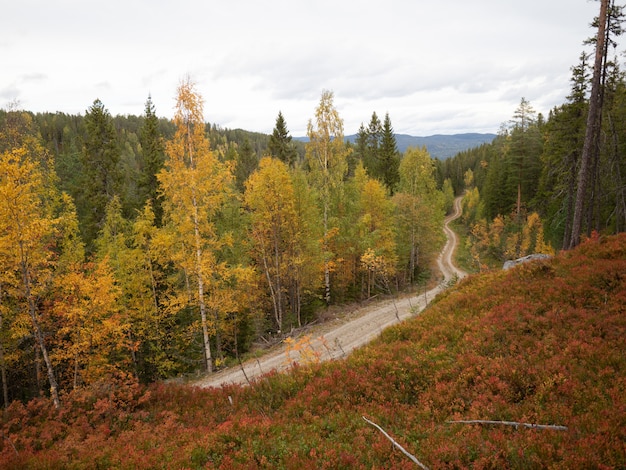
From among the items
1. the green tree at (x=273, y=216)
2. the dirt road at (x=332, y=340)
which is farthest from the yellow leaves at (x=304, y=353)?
the green tree at (x=273, y=216)

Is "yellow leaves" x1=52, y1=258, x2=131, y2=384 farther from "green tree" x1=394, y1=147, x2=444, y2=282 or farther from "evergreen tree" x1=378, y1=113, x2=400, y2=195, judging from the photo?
"evergreen tree" x1=378, y1=113, x2=400, y2=195

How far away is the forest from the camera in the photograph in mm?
16125

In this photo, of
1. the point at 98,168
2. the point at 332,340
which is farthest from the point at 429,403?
the point at 98,168

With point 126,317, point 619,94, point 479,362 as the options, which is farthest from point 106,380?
point 619,94

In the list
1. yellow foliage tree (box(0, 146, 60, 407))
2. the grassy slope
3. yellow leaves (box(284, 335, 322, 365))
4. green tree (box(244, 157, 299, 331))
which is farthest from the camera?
green tree (box(244, 157, 299, 331))

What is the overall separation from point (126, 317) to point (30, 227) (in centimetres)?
823

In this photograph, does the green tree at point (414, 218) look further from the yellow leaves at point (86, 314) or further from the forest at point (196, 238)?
the yellow leaves at point (86, 314)

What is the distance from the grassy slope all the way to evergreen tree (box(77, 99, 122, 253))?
18.5 m

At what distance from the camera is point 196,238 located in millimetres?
17594

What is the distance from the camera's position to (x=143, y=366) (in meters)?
23.0

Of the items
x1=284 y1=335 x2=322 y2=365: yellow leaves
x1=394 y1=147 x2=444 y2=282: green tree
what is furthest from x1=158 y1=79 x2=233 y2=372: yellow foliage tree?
x1=394 y1=147 x2=444 y2=282: green tree

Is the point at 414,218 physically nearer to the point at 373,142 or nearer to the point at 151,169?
the point at 373,142

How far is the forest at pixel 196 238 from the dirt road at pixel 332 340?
2368 mm

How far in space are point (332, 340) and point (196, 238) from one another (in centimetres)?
958
